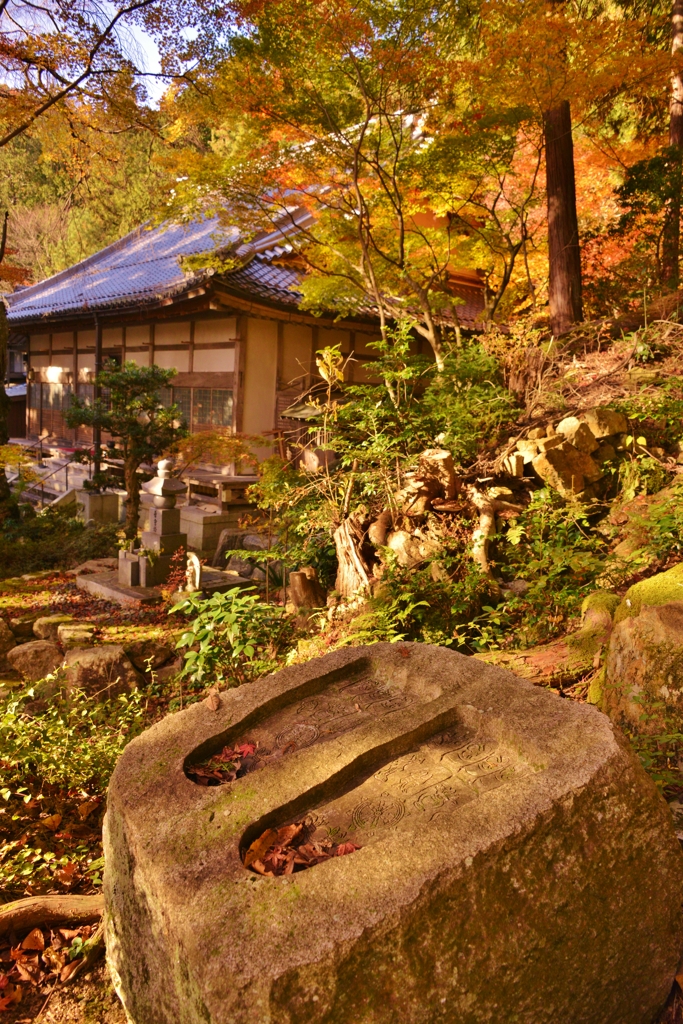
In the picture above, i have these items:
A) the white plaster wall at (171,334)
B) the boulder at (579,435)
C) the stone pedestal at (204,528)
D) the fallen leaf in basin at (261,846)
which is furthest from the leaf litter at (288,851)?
the white plaster wall at (171,334)

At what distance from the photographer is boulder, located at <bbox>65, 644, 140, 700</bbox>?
6355 mm

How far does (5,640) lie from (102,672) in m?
1.98

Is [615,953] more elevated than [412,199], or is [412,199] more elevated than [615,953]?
[412,199]

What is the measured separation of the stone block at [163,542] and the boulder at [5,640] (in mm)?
2336

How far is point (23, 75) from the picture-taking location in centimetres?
917

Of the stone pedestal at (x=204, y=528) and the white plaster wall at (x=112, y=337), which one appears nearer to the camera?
the stone pedestal at (x=204, y=528)

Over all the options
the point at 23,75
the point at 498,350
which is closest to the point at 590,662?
the point at 498,350

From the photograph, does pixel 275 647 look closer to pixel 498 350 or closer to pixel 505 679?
pixel 505 679

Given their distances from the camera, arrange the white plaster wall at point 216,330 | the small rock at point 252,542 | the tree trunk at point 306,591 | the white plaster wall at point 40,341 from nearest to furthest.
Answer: the tree trunk at point 306,591 → the small rock at point 252,542 → the white plaster wall at point 216,330 → the white plaster wall at point 40,341

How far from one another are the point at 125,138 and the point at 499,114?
21.3 m

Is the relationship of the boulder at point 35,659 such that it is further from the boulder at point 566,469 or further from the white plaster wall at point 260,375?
the white plaster wall at point 260,375

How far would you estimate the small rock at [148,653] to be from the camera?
693 cm

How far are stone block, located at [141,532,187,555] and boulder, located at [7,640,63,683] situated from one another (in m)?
2.76

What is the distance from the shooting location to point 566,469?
666cm
